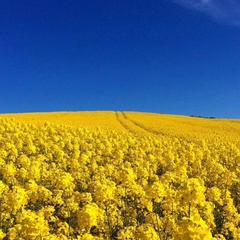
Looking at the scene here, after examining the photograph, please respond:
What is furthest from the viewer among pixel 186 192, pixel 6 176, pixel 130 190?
pixel 6 176

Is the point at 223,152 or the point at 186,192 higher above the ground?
the point at 223,152

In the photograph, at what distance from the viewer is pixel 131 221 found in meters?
12.0

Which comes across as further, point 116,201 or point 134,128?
point 134,128

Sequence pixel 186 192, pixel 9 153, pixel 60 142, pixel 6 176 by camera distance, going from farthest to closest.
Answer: pixel 60 142 < pixel 9 153 < pixel 6 176 < pixel 186 192

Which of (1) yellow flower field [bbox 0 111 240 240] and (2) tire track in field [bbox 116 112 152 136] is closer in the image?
(1) yellow flower field [bbox 0 111 240 240]

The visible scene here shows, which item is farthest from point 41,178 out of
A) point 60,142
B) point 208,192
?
point 60,142

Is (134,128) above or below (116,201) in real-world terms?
above

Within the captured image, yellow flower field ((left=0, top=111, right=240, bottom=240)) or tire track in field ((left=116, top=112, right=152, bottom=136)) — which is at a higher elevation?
tire track in field ((left=116, top=112, right=152, bottom=136))

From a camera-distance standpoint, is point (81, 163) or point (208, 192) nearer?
point (208, 192)

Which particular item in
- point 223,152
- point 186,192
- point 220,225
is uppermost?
point 223,152

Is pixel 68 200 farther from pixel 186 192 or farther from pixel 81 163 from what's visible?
pixel 81 163

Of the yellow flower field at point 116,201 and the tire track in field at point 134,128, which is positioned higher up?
the tire track in field at point 134,128

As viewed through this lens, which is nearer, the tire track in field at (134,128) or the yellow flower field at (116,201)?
the yellow flower field at (116,201)

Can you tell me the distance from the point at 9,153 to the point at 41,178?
6.47 metres
